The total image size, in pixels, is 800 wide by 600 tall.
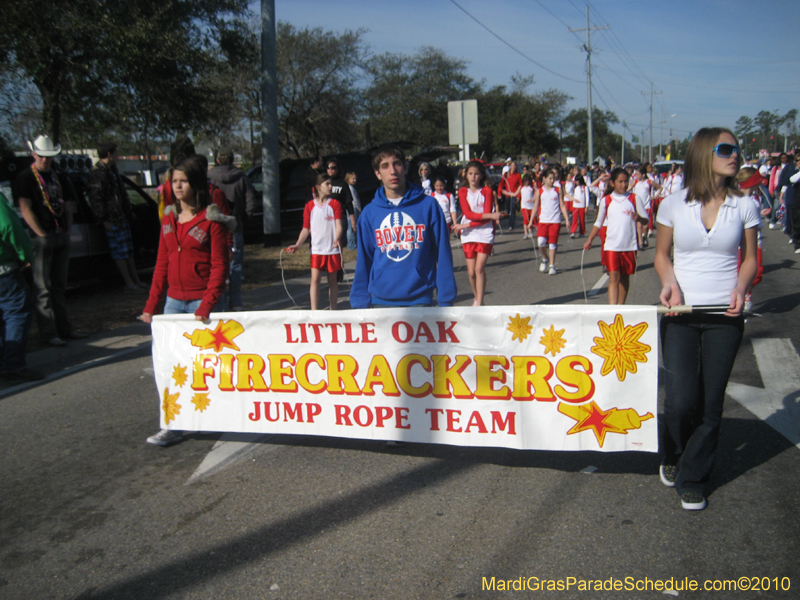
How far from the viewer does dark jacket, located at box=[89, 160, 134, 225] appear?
957cm

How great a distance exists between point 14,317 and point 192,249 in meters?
2.66

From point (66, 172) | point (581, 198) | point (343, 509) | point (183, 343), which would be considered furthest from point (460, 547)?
point (581, 198)

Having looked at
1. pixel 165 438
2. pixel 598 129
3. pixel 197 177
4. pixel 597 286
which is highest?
pixel 598 129

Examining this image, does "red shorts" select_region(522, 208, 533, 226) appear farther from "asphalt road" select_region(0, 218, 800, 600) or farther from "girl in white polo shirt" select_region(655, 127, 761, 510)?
"girl in white polo shirt" select_region(655, 127, 761, 510)

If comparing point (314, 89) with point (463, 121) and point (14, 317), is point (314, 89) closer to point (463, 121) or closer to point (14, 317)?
point (463, 121)

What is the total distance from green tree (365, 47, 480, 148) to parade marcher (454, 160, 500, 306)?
4467 centimetres

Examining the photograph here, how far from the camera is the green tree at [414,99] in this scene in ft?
177

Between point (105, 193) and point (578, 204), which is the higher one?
point (105, 193)

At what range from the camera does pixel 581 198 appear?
17531mm

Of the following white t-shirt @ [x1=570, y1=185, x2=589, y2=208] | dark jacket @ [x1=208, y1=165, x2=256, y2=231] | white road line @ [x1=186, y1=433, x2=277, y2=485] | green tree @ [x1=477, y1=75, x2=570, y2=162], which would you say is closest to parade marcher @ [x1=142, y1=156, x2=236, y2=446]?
white road line @ [x1=186, y1=433, x2=277, y2=485]

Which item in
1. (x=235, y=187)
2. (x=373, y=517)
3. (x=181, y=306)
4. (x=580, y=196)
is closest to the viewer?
(x=373, y=517)

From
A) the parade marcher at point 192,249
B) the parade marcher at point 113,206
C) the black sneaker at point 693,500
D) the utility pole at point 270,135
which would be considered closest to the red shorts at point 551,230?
the utility pole at point 270,135

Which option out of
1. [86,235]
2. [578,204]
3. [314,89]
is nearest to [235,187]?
[86,235]

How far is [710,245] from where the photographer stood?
3.29 m
